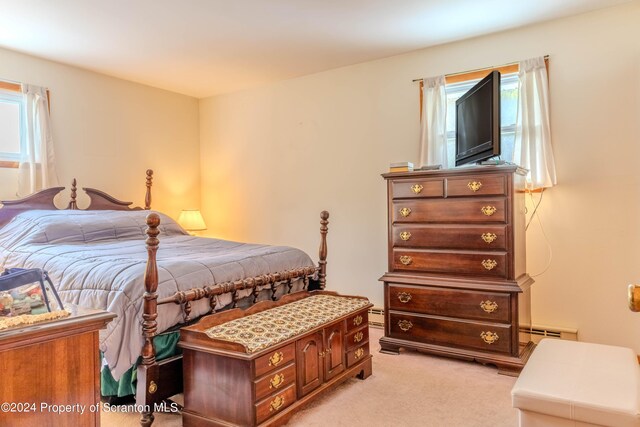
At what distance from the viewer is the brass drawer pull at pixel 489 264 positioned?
2.81 m

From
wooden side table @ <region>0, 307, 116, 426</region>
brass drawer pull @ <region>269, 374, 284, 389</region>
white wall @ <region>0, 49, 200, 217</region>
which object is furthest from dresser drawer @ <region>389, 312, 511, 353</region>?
white wall @ <region>0, 49, 200, 217</region>

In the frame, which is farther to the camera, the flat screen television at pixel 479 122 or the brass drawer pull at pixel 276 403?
the flat screen television at pixel 479 122

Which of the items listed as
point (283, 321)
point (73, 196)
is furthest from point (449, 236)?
point (73, 196)

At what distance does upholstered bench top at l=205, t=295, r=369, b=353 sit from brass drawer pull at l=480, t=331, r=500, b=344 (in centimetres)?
82

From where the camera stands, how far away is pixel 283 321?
7.23ft

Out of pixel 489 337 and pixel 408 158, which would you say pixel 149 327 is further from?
pixel 408 158

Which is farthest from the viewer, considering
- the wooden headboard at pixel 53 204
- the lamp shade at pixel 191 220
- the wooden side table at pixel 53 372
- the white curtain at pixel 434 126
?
the lamp shade at pixel 191 220

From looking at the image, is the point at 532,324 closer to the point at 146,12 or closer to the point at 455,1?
the point at 455,1

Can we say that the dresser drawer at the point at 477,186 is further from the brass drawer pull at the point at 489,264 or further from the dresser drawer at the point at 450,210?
the brass drawer pull at the point at 489,264

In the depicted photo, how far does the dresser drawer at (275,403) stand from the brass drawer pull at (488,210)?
1.66m

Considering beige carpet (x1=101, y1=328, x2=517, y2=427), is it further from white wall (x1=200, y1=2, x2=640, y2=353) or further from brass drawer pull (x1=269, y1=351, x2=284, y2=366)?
white wall (x1=200, y1=2, x2=640, y2=353)

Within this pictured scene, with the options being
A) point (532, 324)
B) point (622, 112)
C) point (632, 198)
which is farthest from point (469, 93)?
point (532, 324)

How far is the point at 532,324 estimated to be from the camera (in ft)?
10.9

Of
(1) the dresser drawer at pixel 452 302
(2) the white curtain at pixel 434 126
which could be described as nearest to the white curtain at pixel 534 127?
(2) the white curtain at pixel 434 126
